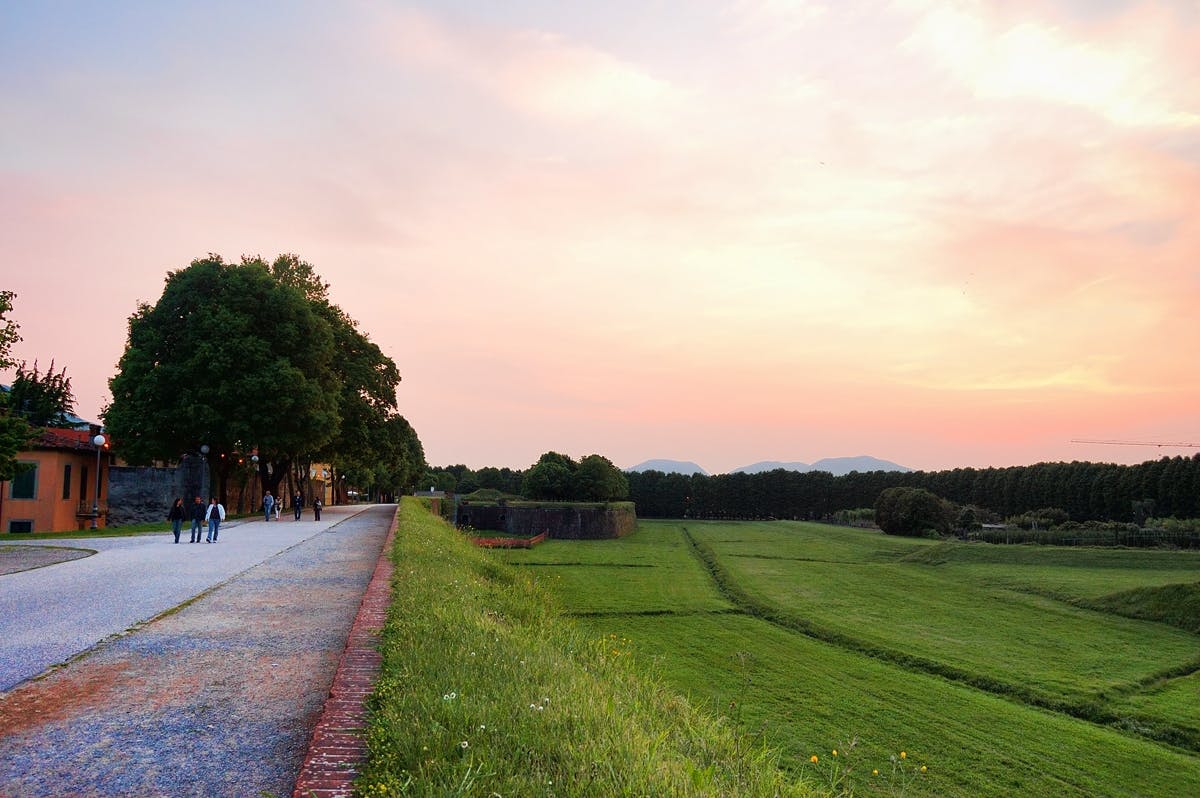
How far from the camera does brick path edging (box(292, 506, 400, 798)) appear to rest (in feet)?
13.8

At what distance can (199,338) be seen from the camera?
3584cm

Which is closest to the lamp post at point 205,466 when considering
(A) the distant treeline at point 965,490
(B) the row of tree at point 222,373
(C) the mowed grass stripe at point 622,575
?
(B) the row of tree at point 222,373

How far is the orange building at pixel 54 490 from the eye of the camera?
35031 mm

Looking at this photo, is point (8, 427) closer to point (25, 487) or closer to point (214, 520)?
point (214, 520)

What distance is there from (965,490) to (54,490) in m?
72.5

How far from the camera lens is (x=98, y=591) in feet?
41.5

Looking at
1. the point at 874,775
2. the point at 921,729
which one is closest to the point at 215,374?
the point at 921,729

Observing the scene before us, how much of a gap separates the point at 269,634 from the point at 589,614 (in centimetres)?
1568

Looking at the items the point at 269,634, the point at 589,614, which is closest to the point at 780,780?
the point at 269,634

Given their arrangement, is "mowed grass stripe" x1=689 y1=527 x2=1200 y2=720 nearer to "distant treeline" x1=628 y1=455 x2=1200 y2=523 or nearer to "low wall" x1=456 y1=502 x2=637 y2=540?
"low wall" x1=456 y1=502 x2=637 y2=540

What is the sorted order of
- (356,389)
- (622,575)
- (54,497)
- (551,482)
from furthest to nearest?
(551,482) → (356,389) → (54,497) → (622,575)

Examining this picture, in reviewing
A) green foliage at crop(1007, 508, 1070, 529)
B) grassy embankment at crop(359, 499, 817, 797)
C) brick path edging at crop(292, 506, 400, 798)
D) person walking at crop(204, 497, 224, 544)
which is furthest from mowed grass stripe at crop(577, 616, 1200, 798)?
green foliage at crop(1007, 508, 1070, 529)

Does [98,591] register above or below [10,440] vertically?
below

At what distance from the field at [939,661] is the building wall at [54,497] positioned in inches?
889
